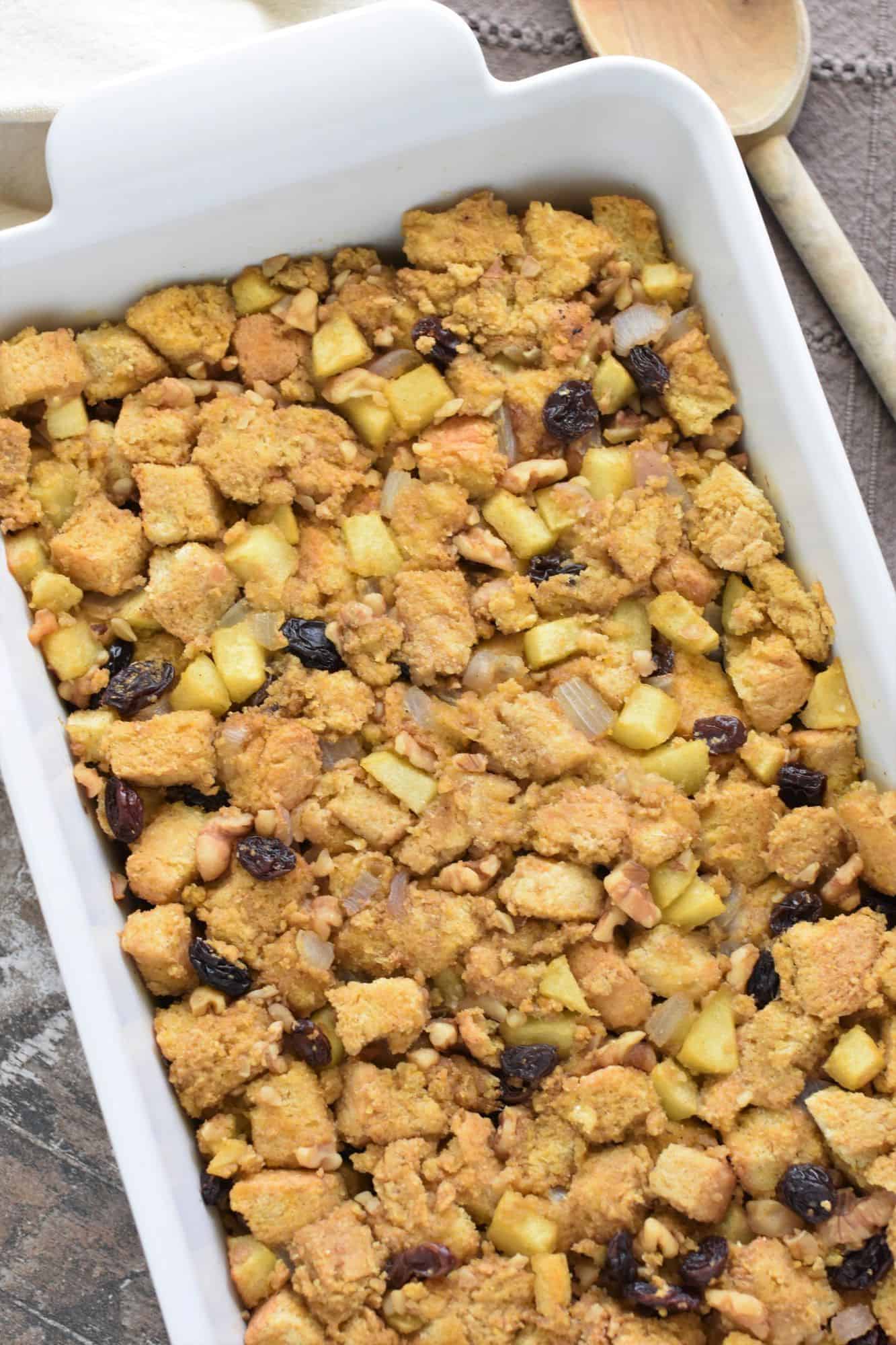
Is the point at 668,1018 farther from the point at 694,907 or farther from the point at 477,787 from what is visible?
the point at 477,787

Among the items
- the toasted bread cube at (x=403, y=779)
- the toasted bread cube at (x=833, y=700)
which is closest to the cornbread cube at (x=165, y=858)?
the toasted bread cube at (x=403, y=779)

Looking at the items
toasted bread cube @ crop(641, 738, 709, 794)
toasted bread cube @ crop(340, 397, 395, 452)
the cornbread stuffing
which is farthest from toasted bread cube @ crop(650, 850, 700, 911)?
toasted bread cube @ crop(340, 397, 395, 452)

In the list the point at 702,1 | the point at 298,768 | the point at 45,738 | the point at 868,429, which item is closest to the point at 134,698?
the point at 45,738

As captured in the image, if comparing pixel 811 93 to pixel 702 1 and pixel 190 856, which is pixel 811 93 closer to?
pixel 702 1

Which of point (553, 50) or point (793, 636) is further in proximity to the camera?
point (553, 50)

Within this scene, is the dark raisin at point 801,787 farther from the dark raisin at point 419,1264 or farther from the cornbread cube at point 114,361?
the cornbread cube at point 114,361

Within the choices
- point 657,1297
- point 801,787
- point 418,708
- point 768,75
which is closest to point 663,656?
point 801,787
